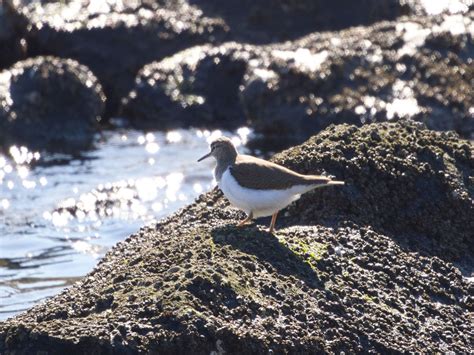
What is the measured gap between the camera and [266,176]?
23.5 feet

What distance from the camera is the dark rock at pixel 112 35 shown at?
17.5 meters

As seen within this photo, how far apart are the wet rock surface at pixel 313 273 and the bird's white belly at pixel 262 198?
18cm

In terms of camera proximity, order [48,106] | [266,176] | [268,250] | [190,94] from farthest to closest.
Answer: [190,94], [48,106], [266,176], [268,250]

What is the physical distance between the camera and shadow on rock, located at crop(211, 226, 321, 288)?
21.1 feet

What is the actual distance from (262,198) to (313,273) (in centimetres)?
79

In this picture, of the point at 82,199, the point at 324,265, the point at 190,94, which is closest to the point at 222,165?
the point at 324,265

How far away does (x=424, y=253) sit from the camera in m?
7.24

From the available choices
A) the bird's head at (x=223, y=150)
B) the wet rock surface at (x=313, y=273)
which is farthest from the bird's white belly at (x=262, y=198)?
the bird's head at (x=223, y=150)

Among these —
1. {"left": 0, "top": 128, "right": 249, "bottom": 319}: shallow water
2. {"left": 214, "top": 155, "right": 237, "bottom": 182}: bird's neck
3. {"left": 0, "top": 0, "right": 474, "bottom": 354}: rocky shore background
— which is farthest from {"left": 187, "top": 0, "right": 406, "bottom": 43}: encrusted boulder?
{"left": 214, "top": 155, "right": 237, "bottom": 182}: bird's neck

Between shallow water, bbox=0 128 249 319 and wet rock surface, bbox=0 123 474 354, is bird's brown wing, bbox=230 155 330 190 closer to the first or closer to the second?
wet rock surface, bbox=0 123 474 354

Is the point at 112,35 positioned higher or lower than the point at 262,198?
higher

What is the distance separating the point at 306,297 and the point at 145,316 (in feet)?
3.38

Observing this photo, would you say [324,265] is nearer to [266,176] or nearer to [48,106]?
[266,176]

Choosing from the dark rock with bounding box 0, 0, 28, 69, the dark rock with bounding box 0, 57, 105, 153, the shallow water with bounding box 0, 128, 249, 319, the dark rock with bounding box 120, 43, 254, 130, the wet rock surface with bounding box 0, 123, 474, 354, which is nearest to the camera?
the wet rock surface with bounding box 0, 123, 474, 354
